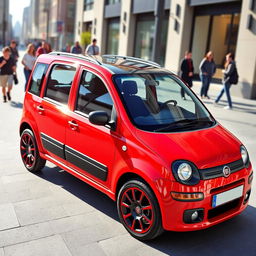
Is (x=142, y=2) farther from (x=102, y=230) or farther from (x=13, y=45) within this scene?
(x=102, y=230)

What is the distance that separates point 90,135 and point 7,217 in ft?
4.21

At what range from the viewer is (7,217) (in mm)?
3943

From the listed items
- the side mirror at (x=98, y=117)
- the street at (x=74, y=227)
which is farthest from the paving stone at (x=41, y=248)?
the side mirror at (x=98, y=117)

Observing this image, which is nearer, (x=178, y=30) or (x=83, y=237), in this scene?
(x=83, y=237)

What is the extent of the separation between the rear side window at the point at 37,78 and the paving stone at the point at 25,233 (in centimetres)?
200

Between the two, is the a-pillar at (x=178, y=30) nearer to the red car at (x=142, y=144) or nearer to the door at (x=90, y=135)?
the red car at (x=142, y=144)

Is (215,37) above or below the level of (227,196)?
above

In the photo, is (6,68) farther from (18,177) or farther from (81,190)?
(81,190)

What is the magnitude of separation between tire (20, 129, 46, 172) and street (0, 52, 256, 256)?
0.12 metres

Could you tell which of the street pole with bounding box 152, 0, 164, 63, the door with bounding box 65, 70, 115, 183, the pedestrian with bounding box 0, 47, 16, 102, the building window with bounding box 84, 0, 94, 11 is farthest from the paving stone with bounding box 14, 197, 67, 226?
the building window with bounding box 84, 0, 94, 11

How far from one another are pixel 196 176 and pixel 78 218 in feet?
4.88

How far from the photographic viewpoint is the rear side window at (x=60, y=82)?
176 inches

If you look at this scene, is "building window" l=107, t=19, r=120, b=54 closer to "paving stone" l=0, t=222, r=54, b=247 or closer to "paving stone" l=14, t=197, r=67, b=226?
"paving stone" l=14, t=197, r=67, b=226

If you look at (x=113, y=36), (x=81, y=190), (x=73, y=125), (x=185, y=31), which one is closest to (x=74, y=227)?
(x=81, y=190)
